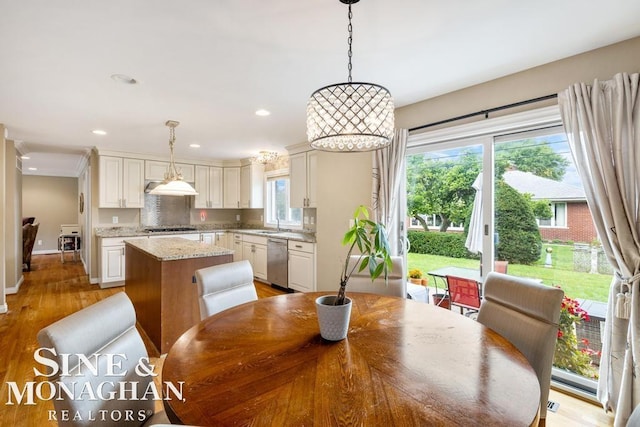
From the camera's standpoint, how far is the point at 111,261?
15.8ft

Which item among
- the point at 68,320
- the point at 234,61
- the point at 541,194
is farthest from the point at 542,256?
the point at 68,320

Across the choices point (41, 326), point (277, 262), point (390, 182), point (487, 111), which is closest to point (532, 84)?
point (487, 111)

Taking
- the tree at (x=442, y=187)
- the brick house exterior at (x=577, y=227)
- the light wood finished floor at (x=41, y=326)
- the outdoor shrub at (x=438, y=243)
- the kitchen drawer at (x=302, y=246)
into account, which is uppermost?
the tree at (x=442, y=187)

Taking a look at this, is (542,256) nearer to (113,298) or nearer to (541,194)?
(541,194)

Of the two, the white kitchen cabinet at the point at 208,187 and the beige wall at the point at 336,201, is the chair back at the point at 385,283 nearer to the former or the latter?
the beige wall at the point at 336,201

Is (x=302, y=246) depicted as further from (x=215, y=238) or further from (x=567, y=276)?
(x=567, y=276)

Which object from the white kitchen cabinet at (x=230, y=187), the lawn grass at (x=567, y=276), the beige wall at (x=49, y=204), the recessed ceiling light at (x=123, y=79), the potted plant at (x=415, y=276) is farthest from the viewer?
the beige wall at (x=49, y=204)

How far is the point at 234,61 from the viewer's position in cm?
216

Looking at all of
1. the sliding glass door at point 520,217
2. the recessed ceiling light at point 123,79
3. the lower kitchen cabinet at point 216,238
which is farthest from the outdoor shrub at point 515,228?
the lower kitchen cabinet at point 216,238

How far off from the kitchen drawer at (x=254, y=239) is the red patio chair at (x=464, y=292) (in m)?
3.16

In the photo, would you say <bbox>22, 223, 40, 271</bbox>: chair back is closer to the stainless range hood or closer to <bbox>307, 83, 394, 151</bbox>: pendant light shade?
the stainless range hood

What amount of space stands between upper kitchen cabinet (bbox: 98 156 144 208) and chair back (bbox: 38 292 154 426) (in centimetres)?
468

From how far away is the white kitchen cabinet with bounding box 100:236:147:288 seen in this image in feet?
15.6

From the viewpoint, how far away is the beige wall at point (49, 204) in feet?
27.6
